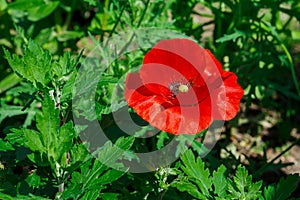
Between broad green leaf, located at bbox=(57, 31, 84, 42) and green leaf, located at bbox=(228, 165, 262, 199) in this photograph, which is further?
broad green leaf, located at bbox=(57, 31, 84, 42)

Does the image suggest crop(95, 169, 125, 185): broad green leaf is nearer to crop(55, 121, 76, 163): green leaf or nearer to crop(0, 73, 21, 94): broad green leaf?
crop(55, 121, 76, 163): green leaf

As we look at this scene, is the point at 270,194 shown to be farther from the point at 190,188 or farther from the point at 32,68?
the point at 32,68

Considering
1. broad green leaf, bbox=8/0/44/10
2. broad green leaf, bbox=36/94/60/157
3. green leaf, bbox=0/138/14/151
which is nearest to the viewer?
broad green leaf, bbox=36/94/60/157

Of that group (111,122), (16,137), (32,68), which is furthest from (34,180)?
(111,122)

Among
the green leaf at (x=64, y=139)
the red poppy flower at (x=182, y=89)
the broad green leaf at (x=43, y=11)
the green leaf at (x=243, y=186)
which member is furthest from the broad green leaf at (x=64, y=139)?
the broad green leaf at (x=43, y=11)

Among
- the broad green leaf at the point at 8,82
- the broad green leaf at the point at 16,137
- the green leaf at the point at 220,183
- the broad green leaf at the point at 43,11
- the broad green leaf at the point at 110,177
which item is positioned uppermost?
the broad green leaf at the point at 16,137

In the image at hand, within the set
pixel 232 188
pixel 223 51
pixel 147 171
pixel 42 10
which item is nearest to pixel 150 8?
pixel 223 51

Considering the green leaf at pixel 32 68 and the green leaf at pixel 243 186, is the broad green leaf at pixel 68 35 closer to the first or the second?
the green leaf at pixel 32 68

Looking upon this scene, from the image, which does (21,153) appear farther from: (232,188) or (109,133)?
(232,188)

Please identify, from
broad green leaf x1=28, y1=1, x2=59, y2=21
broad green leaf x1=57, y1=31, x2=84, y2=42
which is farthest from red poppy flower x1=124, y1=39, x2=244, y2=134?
broad green leaf x1=28, y1=1, x2=59, y2=21
